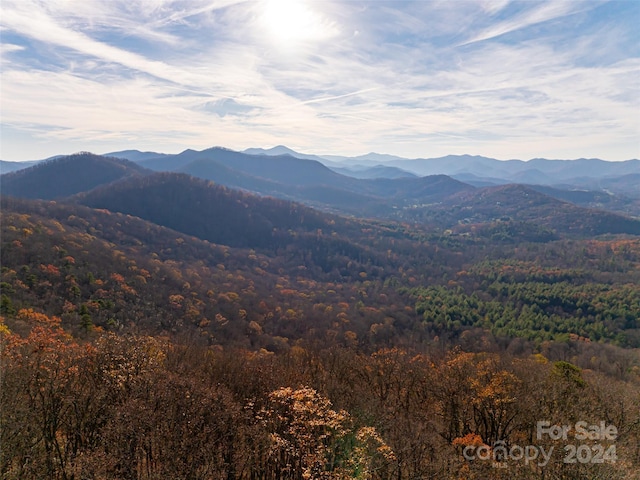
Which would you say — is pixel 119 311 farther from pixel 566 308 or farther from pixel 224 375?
pixel 566 308

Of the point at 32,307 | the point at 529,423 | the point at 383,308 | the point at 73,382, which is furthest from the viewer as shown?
the point at 383,308

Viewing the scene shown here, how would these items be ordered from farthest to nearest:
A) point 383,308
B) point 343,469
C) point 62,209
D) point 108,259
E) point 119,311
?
point 62,209 → point 383,308 → point 108,259 → point 119,311 → point 343,469

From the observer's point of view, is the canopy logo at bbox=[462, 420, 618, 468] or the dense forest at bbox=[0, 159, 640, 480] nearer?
the dense forest at bbox=[0, 159, 640, 480]

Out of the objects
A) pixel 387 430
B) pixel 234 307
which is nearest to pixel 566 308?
pixel 234 307

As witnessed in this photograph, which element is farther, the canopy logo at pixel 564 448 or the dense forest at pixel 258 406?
the canopy logo at pixel 564 448

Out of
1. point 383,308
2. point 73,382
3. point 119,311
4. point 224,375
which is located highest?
point 73,382

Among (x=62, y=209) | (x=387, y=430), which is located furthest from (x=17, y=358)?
(x=62, y=209)

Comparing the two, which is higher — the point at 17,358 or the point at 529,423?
the point at 17,358

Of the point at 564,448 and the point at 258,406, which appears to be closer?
the point at 564,448

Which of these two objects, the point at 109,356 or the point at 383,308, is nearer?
the point at 109,356

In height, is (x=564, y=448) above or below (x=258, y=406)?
below
